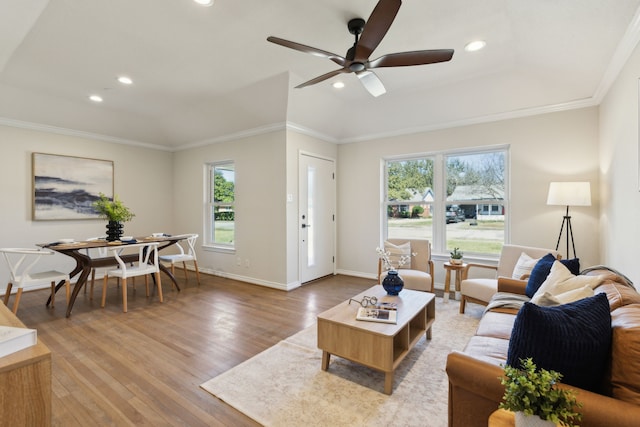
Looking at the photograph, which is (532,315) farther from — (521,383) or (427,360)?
(427,360)

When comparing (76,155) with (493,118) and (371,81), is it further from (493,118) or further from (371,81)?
(493,118)

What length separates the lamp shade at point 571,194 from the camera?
326cm

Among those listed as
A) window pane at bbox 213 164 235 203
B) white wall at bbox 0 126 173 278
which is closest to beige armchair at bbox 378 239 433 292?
window pane at bbox 213 164 235 203

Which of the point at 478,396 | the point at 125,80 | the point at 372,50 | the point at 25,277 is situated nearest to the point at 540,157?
the point at 372,50

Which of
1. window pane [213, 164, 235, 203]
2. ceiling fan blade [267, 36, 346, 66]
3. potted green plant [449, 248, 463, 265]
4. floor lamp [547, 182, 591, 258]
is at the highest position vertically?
ceiling fan blade [267, 36, 346, 66]

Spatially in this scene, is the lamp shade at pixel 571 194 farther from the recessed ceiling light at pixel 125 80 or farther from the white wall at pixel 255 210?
the recessed ceiling light at pixel 125 80

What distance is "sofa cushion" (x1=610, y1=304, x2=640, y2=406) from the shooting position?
42.6 inches

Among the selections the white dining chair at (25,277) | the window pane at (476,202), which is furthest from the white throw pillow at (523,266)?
the white dining chair at (25,277)

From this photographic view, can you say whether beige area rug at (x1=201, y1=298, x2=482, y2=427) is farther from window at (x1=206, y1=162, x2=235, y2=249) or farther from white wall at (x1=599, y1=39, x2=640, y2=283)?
window at (x1=206, y1=162, x2=235, y2=249)

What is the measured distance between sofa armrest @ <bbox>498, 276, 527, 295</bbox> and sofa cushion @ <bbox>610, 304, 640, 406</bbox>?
1741 mm

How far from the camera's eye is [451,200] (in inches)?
182

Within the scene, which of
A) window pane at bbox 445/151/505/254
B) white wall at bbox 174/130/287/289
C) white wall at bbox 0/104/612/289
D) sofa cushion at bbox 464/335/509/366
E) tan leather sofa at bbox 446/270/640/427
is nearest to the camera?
tan leather sofa at bbox 446/270/640/427

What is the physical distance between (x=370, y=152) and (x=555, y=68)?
2.66 metres

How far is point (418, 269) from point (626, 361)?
9.96 ft
